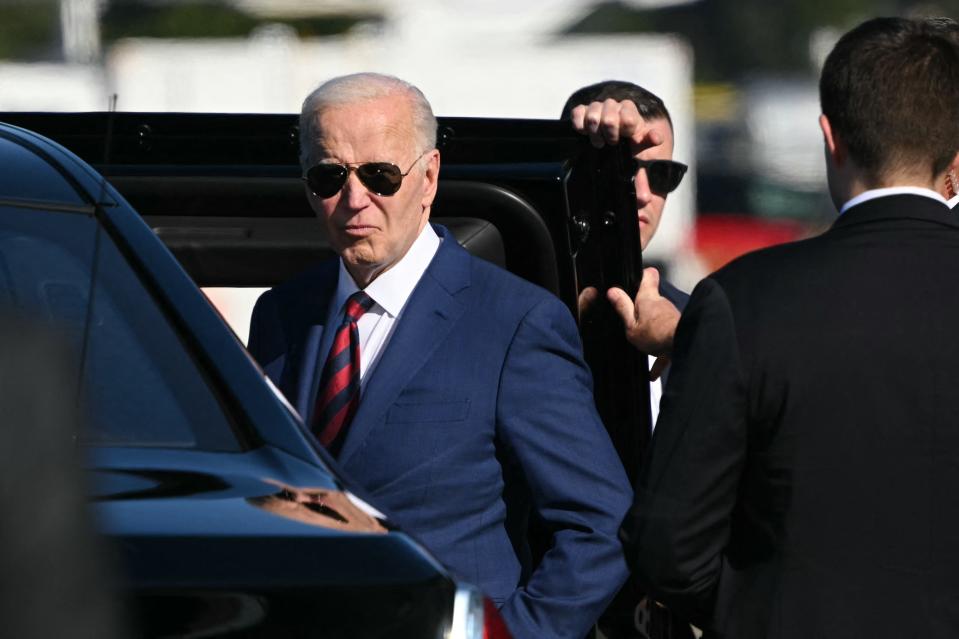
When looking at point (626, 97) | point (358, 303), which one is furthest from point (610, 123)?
point (626, 97)

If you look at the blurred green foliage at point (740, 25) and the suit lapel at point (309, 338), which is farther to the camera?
the blurred green foliage at point (740, 25)

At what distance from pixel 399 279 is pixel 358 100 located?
35 cm

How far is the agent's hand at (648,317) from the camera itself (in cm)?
350

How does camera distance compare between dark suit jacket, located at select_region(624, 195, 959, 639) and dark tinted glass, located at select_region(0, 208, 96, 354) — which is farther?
dark suit jacket, located at select_region(624, 195, 959, 639)

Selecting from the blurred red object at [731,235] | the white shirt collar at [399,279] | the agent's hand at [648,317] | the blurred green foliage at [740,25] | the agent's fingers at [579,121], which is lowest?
the blurred green foliage at [740,25]

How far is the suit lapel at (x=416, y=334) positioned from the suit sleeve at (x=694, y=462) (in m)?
0.54

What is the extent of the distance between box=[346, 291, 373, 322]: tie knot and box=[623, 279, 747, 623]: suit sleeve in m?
0.79

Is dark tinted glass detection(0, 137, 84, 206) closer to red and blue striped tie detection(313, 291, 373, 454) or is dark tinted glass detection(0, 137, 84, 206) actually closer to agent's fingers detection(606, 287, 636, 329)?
red and blue striped tie detection(313, 291, 373, 454)

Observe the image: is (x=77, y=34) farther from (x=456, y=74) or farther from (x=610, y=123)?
(x=610, y=123)

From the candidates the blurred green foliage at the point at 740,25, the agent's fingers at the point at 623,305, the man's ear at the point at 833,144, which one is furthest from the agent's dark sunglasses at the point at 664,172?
the blurred green foliage at the point at 740,25

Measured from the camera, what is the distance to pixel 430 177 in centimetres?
361

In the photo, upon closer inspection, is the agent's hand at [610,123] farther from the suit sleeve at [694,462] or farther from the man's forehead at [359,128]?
the suit sleeve at [694,462]

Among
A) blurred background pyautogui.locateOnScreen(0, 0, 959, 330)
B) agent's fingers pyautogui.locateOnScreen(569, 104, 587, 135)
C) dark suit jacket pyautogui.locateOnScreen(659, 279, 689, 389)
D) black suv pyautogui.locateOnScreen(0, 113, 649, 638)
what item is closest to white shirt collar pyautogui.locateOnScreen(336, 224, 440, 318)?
black suv pyautogui.locateOnScreen(0, 113, 649, 638)

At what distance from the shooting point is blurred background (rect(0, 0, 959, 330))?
20.9 m
